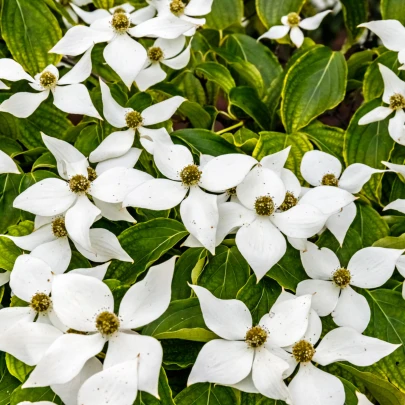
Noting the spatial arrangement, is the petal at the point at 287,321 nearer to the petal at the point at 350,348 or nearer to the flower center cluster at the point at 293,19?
the petal at the point at 350,348

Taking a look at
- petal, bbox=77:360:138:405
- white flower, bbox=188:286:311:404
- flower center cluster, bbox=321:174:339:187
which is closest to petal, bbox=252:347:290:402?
white flower, bbox=188:286:311:404

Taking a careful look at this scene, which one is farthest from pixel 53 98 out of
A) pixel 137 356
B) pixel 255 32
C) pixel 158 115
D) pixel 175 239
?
pixel 255 32

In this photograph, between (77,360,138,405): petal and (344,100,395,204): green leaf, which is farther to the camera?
(344,100,395,204): green leaf

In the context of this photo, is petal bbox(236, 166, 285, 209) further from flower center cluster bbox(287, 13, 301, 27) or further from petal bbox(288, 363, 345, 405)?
flower center cluster bbox(287, 13, 301, 27)

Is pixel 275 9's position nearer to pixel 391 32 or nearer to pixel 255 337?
pixel 391 32

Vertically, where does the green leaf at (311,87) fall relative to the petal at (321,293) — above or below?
above

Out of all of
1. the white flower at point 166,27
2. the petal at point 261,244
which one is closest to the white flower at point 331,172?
the petal at point 261,244
